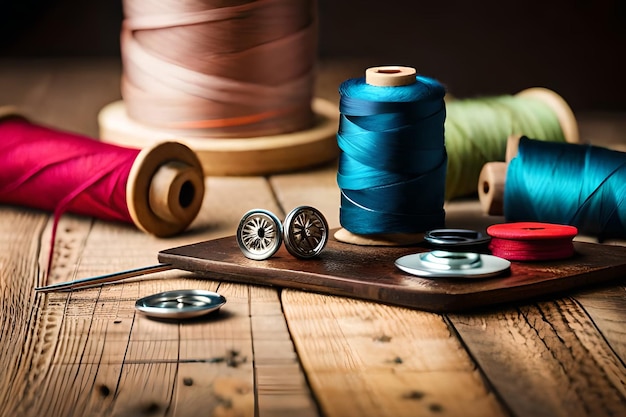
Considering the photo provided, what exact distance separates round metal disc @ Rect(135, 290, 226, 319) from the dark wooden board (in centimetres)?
13

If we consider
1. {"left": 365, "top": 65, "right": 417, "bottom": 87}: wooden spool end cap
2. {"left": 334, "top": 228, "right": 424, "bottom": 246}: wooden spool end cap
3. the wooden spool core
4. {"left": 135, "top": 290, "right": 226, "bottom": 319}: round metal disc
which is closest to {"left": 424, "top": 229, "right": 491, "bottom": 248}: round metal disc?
{"left": 334, "top": 228, "right": 424, "bottom": 246}: wooden spool end cap

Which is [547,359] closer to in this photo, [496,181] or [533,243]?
[533,243]

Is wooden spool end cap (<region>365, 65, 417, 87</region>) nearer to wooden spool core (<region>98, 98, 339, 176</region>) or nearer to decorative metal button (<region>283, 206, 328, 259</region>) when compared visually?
decorative metal button (<region>283, 206, 328, 259</region>)

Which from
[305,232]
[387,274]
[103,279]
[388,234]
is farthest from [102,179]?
[387,274]

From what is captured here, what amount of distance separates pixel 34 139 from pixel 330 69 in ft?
7.09

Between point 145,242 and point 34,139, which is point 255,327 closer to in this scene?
point 145,242

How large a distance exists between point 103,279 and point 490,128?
1198 mm

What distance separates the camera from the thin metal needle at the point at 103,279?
7.10 feet

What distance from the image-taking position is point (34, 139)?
8.97 feet

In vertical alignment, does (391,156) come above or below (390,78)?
below

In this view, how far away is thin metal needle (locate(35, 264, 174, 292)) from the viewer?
216cm

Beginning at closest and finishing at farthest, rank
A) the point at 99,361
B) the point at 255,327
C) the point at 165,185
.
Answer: the point at 99,361, the point at 255,327, the point at 165,185

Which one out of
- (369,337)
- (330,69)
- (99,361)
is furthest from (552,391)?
(330,69)

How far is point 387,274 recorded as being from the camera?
210 centimetres
